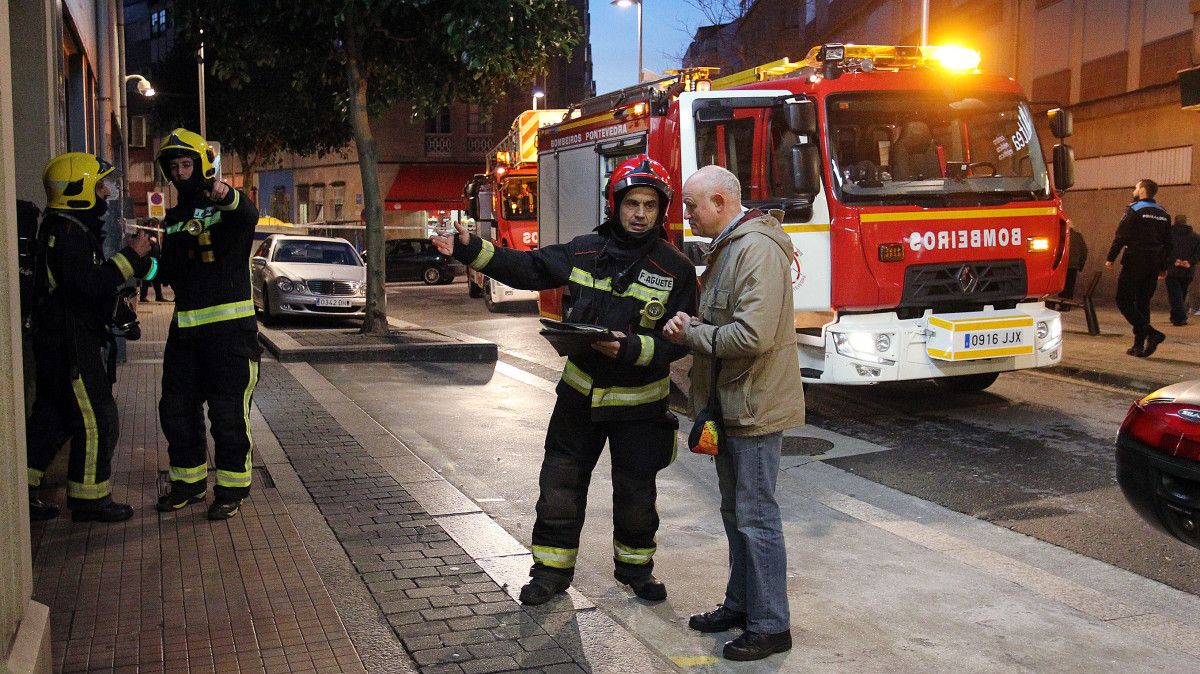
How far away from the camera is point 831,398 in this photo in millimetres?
10430

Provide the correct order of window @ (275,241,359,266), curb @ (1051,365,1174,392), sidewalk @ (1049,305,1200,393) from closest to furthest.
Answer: curb @ (1051,365,1174,392)
sidewalk @ (1049,305,1200,393)
window @ (275,241,359,266)

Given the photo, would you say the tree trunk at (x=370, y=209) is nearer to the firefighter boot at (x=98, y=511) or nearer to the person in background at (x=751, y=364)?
the firefighter boot at (x=98, y=511)

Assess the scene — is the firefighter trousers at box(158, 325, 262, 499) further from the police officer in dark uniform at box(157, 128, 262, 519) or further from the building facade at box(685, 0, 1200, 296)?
the building facade at box(685, 0, 1200, 296)

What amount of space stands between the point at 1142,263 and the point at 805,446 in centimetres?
652

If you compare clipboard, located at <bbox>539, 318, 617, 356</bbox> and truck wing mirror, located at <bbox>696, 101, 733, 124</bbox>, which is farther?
truck wing mirror, located at <bbox>696, 101, 733, 124</bbox>

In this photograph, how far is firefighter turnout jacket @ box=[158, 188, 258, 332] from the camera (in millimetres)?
5840

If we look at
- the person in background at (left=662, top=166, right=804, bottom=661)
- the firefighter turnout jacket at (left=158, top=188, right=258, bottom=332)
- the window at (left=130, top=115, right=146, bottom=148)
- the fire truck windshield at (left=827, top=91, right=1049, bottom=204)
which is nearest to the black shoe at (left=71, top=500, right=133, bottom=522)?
the firefighter turnout jacket at (left=158, top=188, right=258, bottom=332)

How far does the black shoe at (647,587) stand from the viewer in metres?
4.85

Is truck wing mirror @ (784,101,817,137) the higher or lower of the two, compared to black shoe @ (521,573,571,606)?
higher

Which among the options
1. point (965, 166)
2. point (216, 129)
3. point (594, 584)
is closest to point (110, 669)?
point (594, 584)

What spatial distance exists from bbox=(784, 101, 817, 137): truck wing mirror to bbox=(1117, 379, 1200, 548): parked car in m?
4.28

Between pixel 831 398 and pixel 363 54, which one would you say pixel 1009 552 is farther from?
pixel 363 54

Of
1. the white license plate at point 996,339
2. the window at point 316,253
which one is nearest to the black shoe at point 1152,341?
the white license plate at point 996,339

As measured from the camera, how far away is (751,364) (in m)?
4.21
